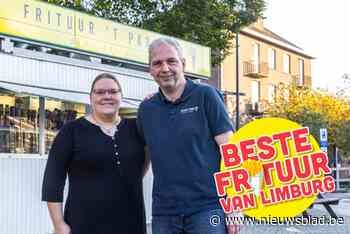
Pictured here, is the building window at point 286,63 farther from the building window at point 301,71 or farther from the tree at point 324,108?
the tree at point 324,108

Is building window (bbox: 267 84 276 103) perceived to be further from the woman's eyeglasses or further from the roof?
the woman's eyeglasses

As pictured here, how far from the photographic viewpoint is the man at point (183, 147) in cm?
377

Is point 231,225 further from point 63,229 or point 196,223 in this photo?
point 63,229

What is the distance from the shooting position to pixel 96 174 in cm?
429

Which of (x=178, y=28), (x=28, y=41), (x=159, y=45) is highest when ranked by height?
(x=178, y=28)

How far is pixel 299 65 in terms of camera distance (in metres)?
50.8

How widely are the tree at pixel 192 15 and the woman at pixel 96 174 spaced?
18490 millimetres

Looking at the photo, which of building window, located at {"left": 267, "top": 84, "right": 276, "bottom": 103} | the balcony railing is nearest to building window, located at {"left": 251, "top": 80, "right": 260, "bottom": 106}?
the balcony railing

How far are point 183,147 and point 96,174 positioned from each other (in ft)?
2.64

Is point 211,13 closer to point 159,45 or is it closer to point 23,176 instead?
point 23,176

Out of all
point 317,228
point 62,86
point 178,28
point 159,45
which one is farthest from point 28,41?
point 178,28

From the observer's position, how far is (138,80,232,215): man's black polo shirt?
3.76 metres

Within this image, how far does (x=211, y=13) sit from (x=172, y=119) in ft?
63.1

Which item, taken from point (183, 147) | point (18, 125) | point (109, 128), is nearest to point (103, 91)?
point (109, 128)
